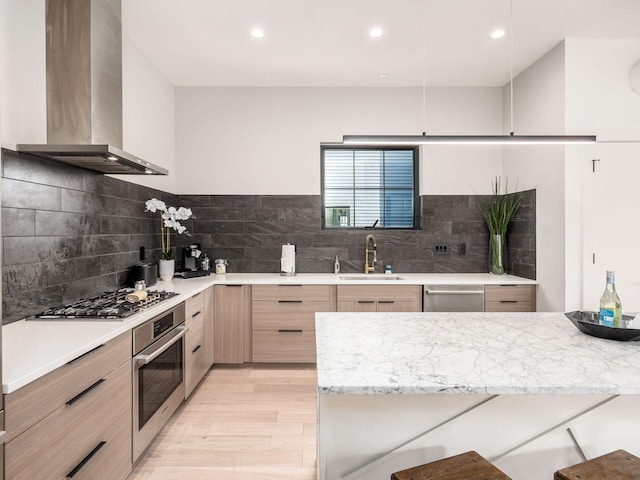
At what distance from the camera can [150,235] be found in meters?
3.41

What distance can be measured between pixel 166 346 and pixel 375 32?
8.86 ft

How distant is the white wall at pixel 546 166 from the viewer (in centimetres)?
298

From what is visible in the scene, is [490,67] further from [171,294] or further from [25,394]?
[25,394]

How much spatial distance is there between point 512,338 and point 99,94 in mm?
2507

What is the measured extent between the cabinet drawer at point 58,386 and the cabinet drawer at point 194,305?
0.92 meters

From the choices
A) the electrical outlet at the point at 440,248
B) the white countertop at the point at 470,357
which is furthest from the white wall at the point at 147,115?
the electrical outlet at the point at 440,248

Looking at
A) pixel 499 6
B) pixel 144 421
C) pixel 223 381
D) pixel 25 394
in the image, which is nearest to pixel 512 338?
pixel 25 394

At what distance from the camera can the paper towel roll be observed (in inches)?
149

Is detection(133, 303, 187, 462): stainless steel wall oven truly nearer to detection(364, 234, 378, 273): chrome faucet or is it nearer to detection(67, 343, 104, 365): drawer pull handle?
detection(67, 343, 104, 365): drawer pull handle

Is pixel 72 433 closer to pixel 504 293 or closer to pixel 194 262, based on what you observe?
pixel 194 262

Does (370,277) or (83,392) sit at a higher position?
(370,277)

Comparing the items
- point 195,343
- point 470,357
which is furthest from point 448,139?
point 195,343

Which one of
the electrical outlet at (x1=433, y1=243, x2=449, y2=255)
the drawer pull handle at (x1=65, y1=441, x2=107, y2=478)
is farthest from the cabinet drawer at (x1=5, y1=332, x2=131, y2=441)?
the electrical outlet at (x1=433, y1=243, x2=449, y2=255)

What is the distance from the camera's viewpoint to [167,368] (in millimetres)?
2361
